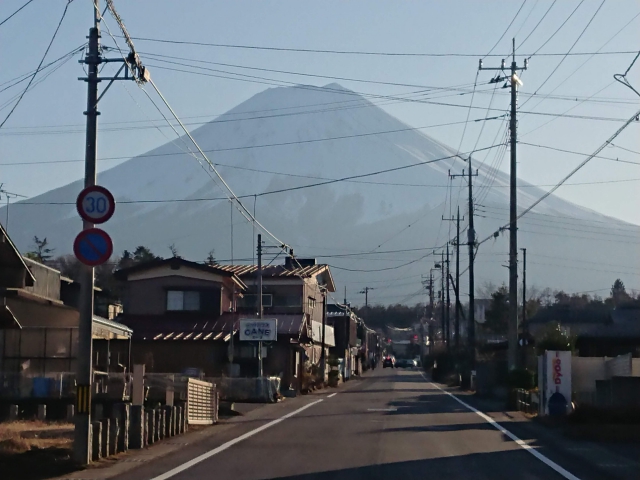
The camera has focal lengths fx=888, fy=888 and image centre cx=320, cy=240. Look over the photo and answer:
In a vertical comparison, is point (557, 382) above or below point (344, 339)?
above

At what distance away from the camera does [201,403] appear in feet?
71.4

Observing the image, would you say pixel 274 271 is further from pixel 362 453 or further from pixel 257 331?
pixel 362 453

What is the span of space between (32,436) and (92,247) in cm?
617

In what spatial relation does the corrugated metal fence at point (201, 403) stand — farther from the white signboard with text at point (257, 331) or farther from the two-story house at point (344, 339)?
the two-story house at point (344, 339)

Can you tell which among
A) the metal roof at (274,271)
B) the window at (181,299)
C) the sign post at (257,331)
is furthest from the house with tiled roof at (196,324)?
the metal roof at (274,271)

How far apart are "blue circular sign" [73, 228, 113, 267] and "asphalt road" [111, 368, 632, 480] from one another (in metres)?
3.08

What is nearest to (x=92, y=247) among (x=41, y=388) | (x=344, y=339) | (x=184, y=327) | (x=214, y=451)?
(x=214, y=451)

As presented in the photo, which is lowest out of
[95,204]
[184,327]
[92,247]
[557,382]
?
[557,382]

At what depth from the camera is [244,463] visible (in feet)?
43.8

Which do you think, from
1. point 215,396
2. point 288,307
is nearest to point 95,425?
point 215,396

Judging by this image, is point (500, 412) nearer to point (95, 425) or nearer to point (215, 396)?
point (215, 396)

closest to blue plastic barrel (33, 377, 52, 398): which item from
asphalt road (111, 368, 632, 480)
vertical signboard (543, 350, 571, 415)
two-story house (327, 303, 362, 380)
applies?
asphalt road (111, 368, 632, 480)

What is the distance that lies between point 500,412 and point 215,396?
9009 millimetres

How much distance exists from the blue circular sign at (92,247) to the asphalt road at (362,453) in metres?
3.08
